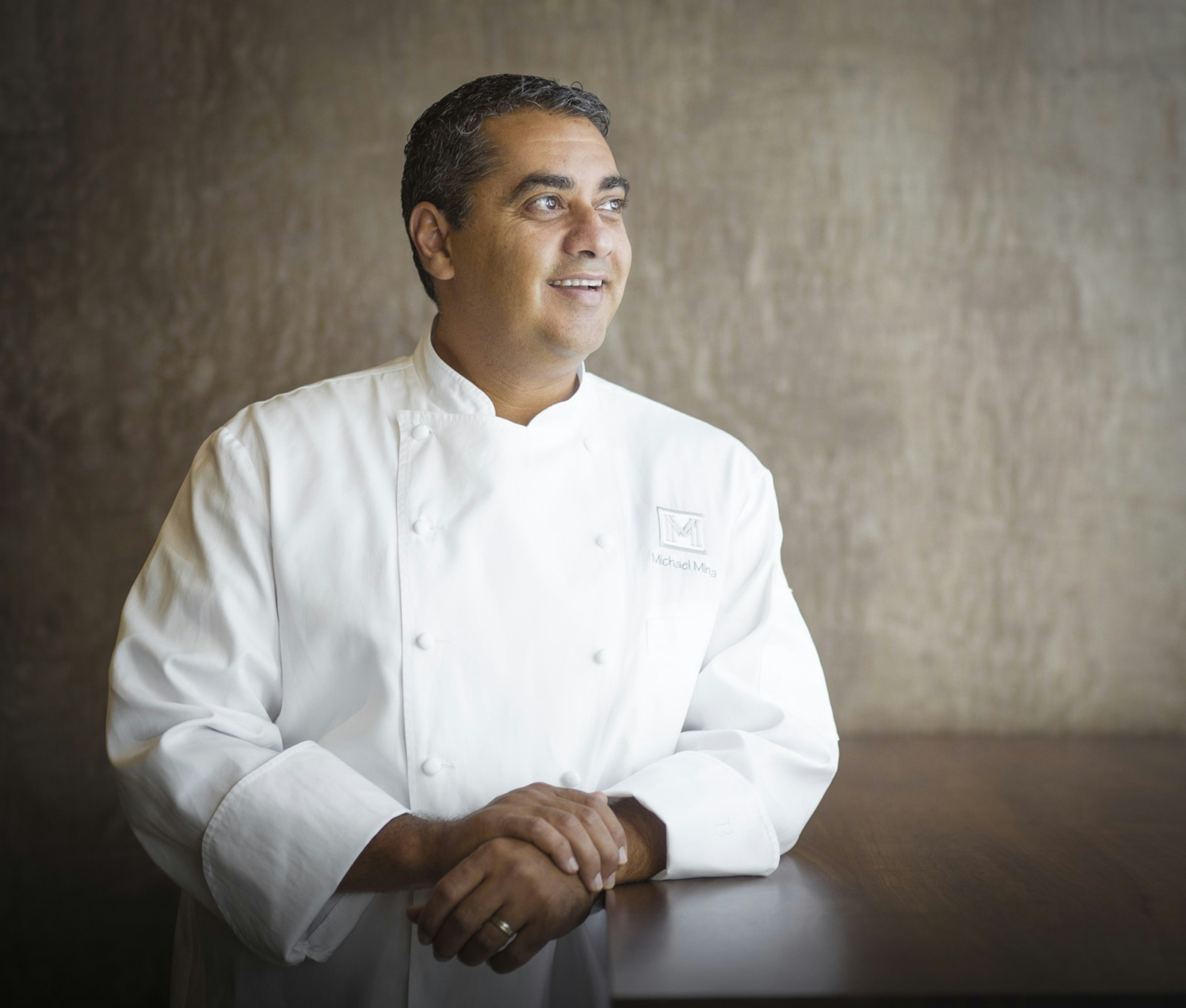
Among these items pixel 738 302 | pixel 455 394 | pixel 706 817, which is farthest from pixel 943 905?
pixel 738 302

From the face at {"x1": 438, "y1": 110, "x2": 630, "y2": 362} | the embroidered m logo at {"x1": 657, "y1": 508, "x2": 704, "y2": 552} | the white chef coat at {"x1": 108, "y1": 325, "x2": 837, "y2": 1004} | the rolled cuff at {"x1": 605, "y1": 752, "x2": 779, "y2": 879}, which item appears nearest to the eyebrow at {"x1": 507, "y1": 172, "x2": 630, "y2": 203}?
the face at {"x1": 438, "y1": 110, "x2": 630, "y2": 362}

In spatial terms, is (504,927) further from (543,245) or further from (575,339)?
(543,245)

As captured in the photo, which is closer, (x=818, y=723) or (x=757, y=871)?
(x=757, y=871)

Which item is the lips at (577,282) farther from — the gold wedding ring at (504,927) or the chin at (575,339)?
the gold wedding ring at (504,927)

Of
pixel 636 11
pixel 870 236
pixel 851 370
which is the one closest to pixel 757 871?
pixel 851 370

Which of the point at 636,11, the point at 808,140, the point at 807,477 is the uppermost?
the point at 636,11

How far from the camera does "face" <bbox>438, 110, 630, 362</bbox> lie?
1371 mm

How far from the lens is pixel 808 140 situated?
1906 mm

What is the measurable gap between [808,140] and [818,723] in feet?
3.65

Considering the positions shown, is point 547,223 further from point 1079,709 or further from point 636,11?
point 1079,709

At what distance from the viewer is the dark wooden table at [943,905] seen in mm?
798

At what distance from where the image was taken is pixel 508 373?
142cm

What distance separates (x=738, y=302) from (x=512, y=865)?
121cm

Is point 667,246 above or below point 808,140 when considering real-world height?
below
